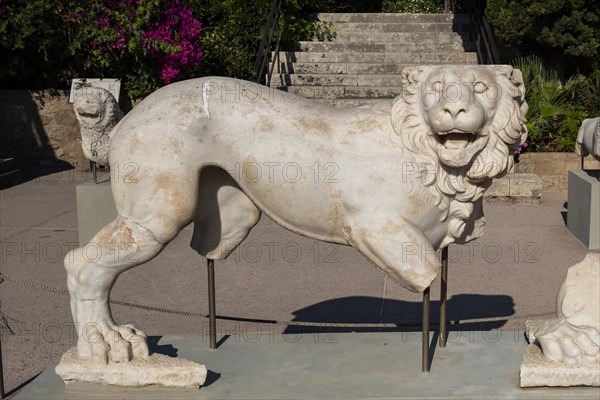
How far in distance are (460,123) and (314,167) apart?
21.8 inches

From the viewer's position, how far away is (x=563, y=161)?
9.16 m

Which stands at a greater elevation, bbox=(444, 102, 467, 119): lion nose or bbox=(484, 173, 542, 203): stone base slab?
bbox=(444, 102, 467, 119): lion nose

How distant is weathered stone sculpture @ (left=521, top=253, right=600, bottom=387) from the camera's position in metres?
3.16

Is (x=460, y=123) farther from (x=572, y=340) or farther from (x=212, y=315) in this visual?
(x=212, y=315)

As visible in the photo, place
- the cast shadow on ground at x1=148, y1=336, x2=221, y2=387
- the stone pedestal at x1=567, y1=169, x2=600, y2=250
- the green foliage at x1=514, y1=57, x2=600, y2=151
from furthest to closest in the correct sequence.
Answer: the green foliage at x1=514, y1=57, x2=600, y2=151
the stone pedestal at x1=567, y1=169, x2=600, y2=250
the cast shadow on ground at x1=148, y1=336, x2=221, y2=387

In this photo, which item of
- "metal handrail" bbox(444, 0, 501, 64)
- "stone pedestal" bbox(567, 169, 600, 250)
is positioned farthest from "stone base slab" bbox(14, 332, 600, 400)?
"metal handrail" bbox(444, 0, 501, 64)

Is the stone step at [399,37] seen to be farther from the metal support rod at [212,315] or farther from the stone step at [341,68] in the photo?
the metal support rod at [212,315]

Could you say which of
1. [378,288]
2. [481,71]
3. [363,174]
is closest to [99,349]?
[363,174]

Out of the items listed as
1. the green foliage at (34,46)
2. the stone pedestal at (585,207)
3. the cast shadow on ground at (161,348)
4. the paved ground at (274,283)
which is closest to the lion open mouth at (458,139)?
the cast shadow on ground at (161,348)

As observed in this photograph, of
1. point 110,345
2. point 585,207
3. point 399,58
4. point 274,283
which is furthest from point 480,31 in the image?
point 110,345

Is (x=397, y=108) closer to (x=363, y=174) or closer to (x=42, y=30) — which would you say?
(x=363, y=174)

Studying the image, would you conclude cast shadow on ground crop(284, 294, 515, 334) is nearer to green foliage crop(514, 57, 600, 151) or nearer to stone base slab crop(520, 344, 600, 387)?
stone base slab crop(520, 344, 600, 387)

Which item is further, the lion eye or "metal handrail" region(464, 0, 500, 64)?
"metal handrail" region(464, 0, 500, 64)

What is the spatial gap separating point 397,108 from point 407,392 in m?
1.01
